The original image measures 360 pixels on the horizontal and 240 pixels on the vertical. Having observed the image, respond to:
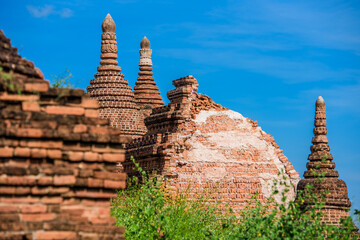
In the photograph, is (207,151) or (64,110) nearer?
(64,110)

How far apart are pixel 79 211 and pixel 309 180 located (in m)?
14.2

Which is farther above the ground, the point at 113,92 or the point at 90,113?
the point at 113,92

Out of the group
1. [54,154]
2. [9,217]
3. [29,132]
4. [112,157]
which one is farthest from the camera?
[112,157]

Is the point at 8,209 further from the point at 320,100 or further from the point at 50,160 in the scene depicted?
the point at 320,100

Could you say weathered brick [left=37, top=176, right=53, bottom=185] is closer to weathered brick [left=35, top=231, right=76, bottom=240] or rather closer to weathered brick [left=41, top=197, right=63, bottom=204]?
weathered brick [left=41, top=197, right=63, bottom=204]

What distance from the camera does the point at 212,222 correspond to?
15.5 meters

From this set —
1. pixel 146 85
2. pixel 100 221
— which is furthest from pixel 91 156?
pixel 146 85

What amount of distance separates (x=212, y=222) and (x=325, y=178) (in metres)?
6.82

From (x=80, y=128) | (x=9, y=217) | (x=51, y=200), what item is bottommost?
(x=9, y=217)

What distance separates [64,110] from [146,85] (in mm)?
24268

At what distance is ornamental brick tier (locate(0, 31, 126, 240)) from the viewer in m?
6.92

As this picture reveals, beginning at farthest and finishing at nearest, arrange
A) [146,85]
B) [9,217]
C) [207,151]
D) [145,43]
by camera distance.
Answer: [145,43]
[146,85]
[207,151]
[9,217]

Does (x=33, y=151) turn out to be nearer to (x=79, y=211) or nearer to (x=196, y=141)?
(x=79, y=211)

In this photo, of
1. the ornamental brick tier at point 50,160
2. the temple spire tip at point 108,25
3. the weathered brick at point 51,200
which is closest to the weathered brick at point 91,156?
the ornamental brick tier at point 50,160
